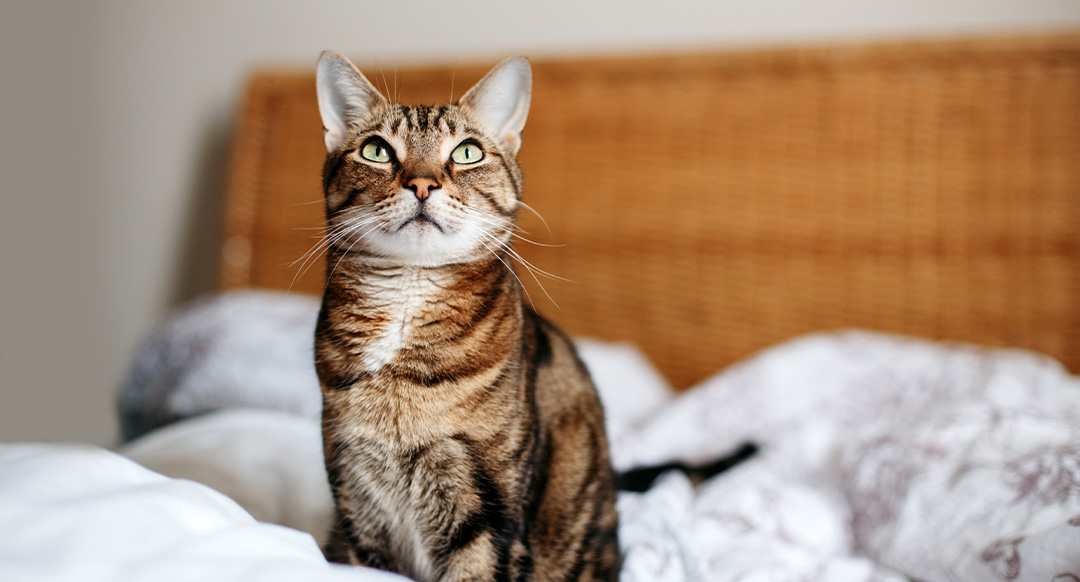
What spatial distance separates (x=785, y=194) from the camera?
1611 millimetres

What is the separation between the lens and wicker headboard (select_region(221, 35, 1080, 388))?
148cm

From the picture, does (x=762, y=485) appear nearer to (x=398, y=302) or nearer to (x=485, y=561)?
(x=485, y=561)

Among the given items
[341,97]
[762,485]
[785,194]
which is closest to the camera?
[341,97]

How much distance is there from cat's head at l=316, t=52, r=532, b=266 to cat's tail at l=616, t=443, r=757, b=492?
1.54 feet

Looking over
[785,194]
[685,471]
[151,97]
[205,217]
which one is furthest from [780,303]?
[151,97]

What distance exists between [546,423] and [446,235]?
0.78 ft

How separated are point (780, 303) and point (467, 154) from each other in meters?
1.19

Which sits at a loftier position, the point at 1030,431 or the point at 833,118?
the point at 833,118

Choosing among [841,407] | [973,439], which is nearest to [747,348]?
[841,407]

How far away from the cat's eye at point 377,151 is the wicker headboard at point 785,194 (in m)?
0.89

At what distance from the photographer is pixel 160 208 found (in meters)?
2.00

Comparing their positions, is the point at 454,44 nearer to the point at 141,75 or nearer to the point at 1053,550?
the point at 141,75

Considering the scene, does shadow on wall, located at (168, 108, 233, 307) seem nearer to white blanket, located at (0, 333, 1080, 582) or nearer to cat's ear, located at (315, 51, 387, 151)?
white blanket, located at (0, 333, 1080, 582)

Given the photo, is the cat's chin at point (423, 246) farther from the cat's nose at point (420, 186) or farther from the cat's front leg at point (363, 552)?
the cat's front leg at point (363, 552)
